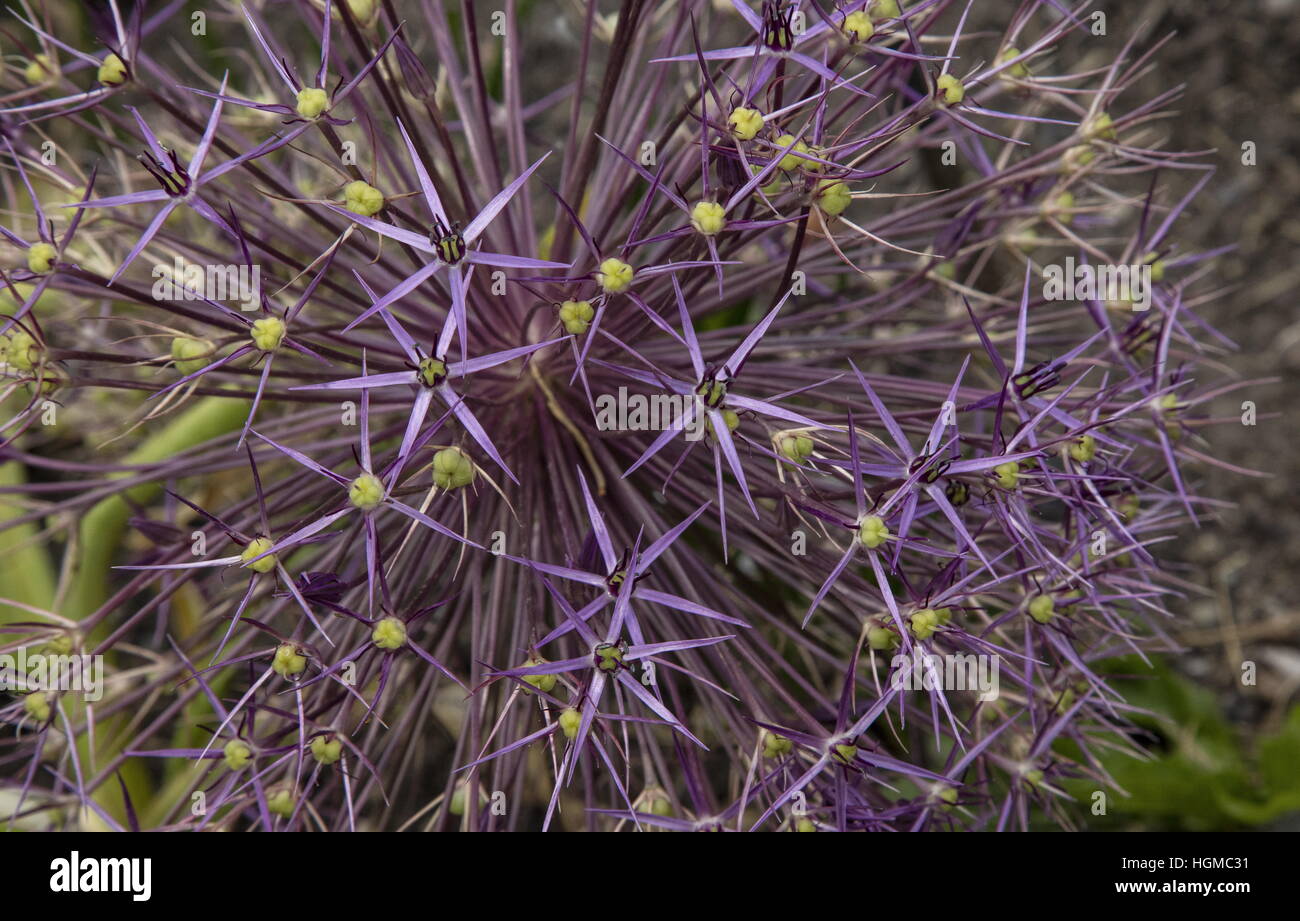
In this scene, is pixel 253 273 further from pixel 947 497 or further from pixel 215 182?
pixel 947 497

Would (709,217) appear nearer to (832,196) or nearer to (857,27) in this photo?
(832,196)

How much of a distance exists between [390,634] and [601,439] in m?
0.29

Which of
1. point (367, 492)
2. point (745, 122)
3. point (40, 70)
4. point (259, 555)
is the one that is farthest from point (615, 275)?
point (40, 70)

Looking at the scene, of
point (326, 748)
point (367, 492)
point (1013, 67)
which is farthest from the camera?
point (1013, 67)

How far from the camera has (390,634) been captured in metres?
0.77

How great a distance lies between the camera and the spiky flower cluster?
0.75 meters

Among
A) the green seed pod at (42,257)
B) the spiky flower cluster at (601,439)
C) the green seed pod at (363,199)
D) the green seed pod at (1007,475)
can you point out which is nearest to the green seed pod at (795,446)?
the spiky flower cluster at (601,439)

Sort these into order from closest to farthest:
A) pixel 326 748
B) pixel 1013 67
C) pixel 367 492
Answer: pixel 367 492, pixel 326 748, pixel 1013 67

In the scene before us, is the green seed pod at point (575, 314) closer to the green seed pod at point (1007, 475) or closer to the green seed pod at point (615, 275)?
the green seed pod at point (615, 275)

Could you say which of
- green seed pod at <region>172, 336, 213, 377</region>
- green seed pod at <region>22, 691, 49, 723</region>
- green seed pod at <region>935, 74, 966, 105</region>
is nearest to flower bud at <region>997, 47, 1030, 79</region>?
green seed pod at <region>935, 74, 966, 105</region>

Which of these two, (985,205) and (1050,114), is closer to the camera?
(985,205)
